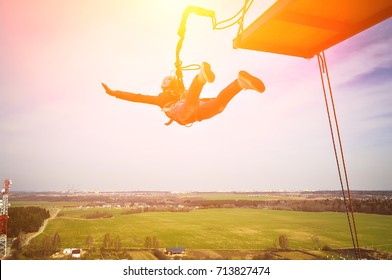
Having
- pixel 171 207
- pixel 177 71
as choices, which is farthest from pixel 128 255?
pixel 177 71

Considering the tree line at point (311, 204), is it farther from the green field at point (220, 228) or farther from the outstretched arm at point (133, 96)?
the outstretched arm at point (133, 96)

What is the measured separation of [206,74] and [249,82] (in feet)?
0.92

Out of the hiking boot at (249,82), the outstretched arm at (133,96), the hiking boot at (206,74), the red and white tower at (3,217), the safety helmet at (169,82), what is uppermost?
the safety helmet at (169,82)

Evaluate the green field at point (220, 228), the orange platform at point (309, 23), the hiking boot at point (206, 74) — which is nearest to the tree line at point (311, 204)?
the green field at point (220, 228)

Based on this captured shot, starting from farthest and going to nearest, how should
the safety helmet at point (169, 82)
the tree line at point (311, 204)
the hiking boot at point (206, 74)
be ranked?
the tree line at point (311, 204), the safety helmet at point (169, 82), the hiking boot at point (206, 74)

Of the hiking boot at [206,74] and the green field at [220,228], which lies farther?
the green field at [220,228]

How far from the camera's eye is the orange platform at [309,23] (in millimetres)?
1627

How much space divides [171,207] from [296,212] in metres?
7.86

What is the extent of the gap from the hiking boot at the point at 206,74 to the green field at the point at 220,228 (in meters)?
8.31

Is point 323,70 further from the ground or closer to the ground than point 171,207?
further from the ground

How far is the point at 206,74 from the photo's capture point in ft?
5.70
